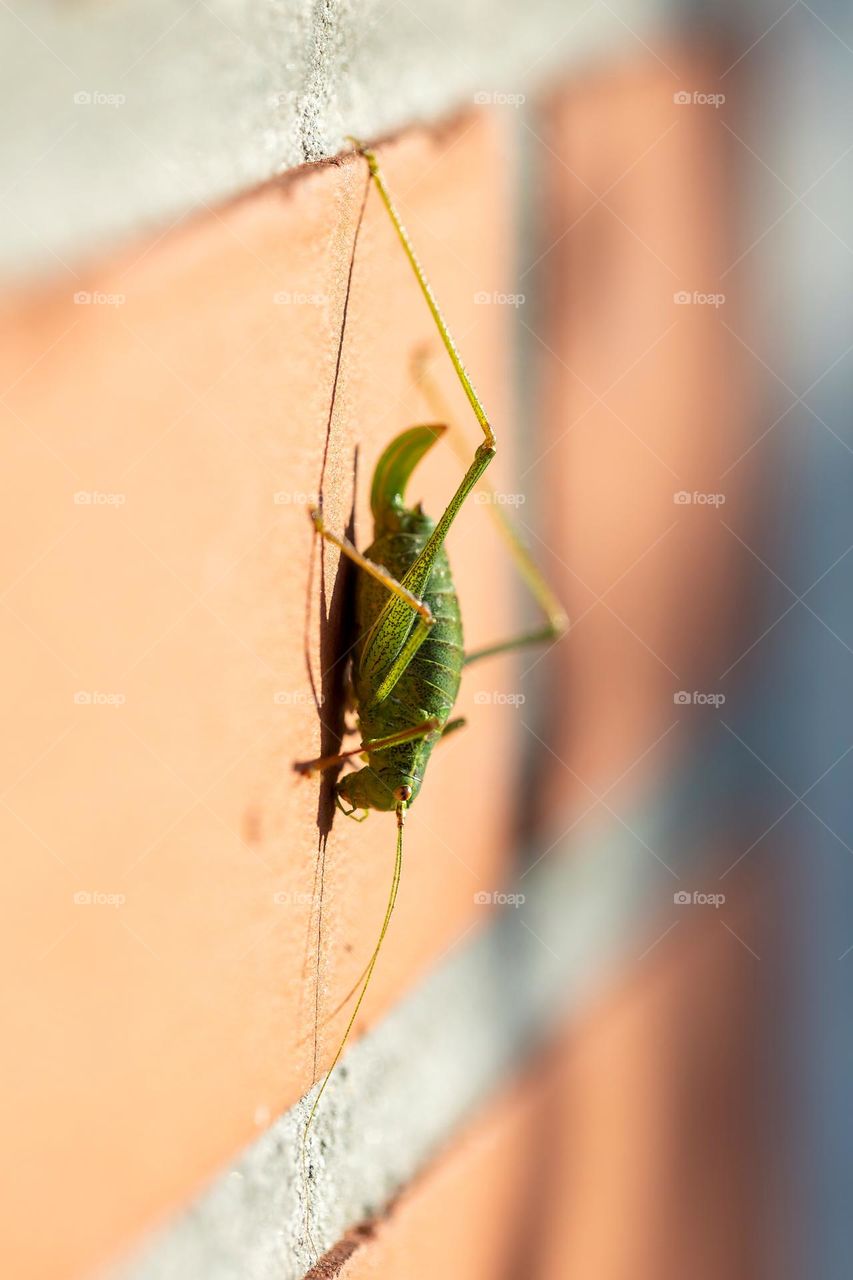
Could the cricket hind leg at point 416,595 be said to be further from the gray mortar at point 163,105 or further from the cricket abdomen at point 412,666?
the gray mortar at point 163,105

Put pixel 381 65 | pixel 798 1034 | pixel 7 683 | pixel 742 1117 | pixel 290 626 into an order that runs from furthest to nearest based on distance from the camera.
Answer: pixel 798 1034 < pixel 742 1117 < pixel 381 65 < pixel 290 626 < pixel 7 683

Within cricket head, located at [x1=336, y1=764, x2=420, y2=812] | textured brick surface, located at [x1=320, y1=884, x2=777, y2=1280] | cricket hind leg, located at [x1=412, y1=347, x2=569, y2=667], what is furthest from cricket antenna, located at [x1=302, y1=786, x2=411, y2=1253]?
cricket hind leg, located at [x1=412, y1=347, x2=569, y2=667]

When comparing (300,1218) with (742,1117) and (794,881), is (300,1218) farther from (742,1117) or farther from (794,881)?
(794,881)

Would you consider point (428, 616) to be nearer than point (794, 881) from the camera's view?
Yes

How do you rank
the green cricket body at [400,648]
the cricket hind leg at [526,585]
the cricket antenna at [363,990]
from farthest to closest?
the cricket hind leg at [526,585]
the green cricket body at [400,648]
the cricket antenna at [363,990]

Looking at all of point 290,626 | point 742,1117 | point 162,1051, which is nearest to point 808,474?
point 742,1117

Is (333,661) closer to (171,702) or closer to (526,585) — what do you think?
(171,702)

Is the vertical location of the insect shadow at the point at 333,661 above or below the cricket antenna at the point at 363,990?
above

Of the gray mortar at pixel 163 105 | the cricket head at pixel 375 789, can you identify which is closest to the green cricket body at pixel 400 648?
the cricket head at pixel 375 789
